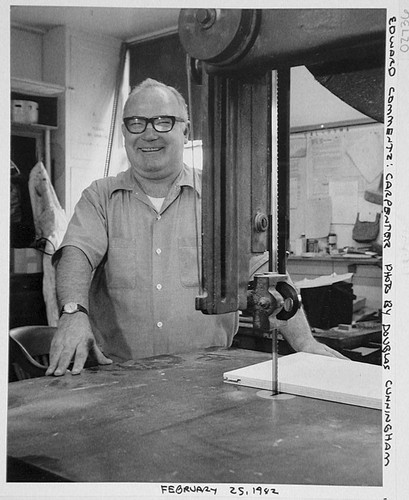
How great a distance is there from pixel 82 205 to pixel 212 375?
1.83 feet

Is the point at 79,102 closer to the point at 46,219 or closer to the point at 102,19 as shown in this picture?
the point at 46,219

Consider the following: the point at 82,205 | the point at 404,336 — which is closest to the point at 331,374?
the point at 404,336

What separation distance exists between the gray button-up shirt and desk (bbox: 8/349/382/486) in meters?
0.33

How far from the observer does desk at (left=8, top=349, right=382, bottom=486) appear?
62cm

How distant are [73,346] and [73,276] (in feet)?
0.65

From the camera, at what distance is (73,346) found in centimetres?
102

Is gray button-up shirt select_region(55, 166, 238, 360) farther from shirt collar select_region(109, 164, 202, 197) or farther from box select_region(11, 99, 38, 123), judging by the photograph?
box select_region(11, 99, 38, 123)

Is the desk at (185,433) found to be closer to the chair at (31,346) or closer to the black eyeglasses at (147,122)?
the chair at (31,346)

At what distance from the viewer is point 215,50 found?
751 millimetres

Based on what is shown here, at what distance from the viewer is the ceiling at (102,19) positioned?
982mm

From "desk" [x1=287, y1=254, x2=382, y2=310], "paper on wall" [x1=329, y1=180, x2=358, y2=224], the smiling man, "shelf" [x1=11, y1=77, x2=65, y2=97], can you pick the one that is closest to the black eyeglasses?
the smiling man

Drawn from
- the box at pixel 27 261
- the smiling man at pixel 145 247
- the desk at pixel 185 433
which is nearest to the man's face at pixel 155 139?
the smiling man at pixel 145 247

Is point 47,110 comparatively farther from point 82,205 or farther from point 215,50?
point 215,50

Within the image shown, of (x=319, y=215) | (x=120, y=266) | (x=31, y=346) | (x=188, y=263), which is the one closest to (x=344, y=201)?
(x=319, y=215)
